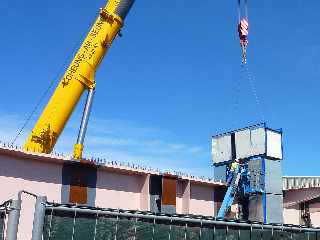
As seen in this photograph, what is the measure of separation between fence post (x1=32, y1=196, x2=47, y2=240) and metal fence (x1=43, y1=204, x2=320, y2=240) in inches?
10.6

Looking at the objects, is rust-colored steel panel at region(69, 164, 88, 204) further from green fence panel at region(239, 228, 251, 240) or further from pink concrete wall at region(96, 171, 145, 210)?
green fence panel at region(239, 228, 251, 240)

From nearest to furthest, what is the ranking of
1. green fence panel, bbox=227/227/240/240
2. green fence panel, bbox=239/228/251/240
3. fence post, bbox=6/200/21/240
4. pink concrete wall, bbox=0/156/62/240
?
fence post, bbox=6/200/21/240 → green fence panel, bbox=227/227/240/240 → green fence panel, bbox=239/228/251/240 → pink concrete wall, bbox=0/156/62/240

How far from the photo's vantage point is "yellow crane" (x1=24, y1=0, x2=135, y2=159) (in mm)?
23766

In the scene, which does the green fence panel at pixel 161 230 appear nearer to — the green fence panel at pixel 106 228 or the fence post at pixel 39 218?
the green fence panel at pixel 106 228

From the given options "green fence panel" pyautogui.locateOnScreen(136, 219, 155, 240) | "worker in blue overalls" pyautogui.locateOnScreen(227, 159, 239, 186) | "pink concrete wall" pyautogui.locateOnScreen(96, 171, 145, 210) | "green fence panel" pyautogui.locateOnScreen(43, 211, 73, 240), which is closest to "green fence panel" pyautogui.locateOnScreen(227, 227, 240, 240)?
"green fence panel" pyautogui.locateOnScreen(136, 219, 155, 240)

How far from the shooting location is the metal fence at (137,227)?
12602 millimetres

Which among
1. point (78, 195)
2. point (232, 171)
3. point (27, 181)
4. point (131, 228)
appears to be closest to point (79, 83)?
point (27, 181)

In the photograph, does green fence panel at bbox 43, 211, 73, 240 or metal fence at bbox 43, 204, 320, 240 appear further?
metal fence at bbox 43, 204, 320, 240

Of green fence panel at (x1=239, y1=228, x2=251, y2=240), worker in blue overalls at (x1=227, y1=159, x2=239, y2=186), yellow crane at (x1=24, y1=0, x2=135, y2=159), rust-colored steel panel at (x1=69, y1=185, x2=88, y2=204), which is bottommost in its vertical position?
green fence panel at (x1=239, y1=228, x2=251, y2=240)

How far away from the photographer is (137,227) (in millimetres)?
14148

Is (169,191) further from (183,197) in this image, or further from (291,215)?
(291,215)

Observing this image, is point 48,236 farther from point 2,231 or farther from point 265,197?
point 265,197

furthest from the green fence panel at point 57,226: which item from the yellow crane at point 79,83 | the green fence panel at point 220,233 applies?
the yellow crane at point 79,83

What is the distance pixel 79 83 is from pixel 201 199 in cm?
1247
